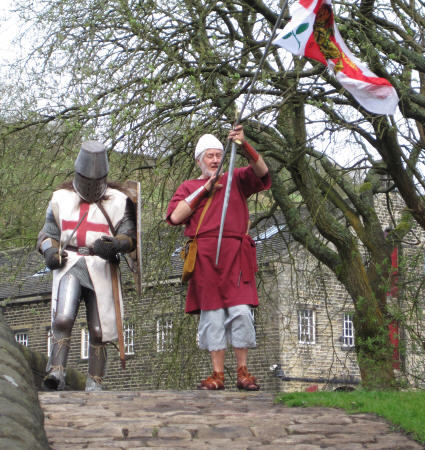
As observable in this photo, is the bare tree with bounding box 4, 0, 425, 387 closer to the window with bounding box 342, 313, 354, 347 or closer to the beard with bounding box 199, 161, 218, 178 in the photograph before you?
the beard with bounding box 199, 161, 218, 178

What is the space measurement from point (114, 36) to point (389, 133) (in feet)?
12.0

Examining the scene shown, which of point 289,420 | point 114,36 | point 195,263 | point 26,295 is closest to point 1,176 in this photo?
point 114,36

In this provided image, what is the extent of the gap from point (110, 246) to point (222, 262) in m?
1.04

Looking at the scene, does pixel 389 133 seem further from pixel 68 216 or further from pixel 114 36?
pixel 68 216

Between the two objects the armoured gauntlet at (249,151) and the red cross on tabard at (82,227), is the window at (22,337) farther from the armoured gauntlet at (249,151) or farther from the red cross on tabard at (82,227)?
the armoured gauntlet at (249,151)

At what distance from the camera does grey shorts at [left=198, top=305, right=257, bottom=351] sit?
787 cm

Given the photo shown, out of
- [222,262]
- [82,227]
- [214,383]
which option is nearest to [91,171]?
[82,227]

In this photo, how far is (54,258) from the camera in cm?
844

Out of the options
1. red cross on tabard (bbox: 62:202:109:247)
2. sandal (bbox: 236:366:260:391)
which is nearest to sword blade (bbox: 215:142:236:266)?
sandal (bbox: 236:366:260:391)

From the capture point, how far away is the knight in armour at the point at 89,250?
8438 millimetres

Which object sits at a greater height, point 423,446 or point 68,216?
point 68,216

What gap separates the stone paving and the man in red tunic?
608mm

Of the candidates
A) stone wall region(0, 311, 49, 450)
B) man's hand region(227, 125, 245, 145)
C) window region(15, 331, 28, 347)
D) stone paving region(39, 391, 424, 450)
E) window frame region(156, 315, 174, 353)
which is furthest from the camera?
window region(15, 331, 28, 347)

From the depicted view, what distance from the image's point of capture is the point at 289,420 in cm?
659
